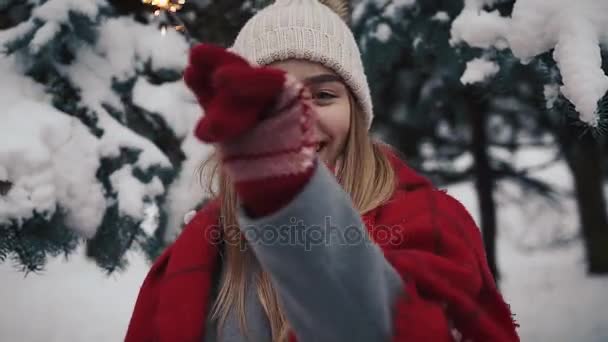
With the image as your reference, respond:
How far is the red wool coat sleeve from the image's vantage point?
0.68 m

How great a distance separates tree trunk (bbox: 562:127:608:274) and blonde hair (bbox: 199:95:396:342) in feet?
6.72

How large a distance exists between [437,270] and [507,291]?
2.29 metres

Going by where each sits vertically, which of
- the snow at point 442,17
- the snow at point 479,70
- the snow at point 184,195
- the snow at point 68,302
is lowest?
the snow at point 68,302

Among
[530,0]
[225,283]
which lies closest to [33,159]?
[225,283]

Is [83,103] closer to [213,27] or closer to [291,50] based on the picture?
[213,27]

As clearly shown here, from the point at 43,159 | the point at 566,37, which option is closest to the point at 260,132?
the point at 566,37

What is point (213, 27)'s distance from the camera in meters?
2.17

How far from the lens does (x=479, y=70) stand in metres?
1.55

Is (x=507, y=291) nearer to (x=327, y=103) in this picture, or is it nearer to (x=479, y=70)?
(x=479, y=70)

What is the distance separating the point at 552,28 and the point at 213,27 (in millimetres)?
1351

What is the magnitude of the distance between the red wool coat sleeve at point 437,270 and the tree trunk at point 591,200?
2.16 m

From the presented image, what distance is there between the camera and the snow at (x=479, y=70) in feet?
5.02

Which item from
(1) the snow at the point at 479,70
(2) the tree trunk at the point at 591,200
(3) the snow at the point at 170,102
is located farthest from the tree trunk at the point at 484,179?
(3) the snow at the point at 170,102

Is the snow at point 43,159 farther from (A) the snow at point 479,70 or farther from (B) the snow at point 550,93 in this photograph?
(B) the snow at point 550,93
